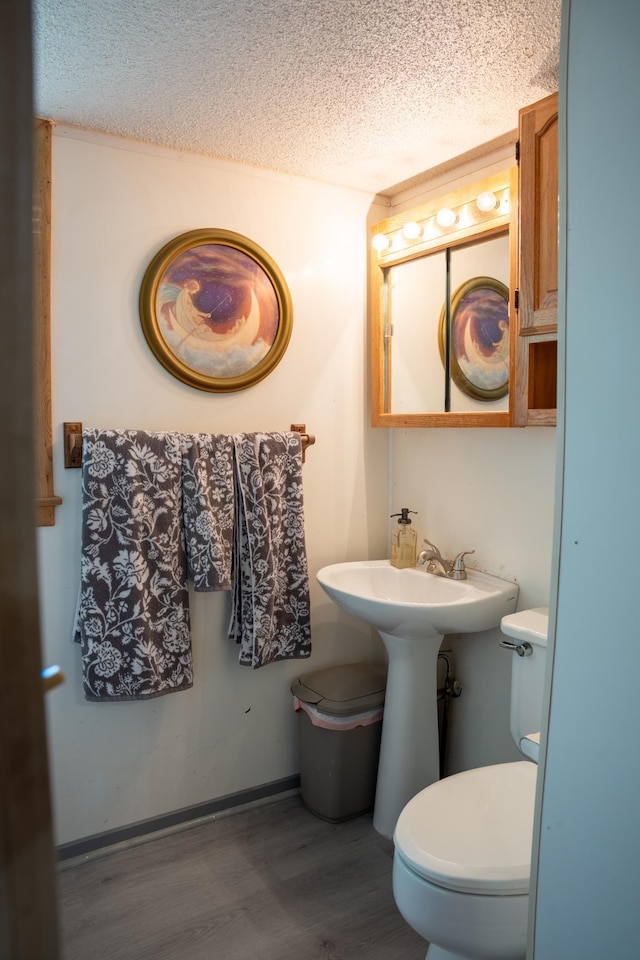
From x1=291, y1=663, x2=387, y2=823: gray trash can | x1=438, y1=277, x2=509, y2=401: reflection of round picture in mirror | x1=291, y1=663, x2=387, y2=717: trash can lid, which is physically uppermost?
x1=438, y1=277, x2=509, y2=401: reflection of round picture in mirror

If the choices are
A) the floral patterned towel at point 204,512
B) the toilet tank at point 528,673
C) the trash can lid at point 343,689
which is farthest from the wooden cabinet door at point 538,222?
the trash can lid at point 343,689

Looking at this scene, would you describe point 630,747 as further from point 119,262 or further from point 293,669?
point 119,262

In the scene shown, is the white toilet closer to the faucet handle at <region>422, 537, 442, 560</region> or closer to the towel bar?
the faucet handle at <region>422, 537, 442, 560</region>

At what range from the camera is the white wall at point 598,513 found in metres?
0.90

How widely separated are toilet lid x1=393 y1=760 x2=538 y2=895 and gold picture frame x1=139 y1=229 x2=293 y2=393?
147 cm

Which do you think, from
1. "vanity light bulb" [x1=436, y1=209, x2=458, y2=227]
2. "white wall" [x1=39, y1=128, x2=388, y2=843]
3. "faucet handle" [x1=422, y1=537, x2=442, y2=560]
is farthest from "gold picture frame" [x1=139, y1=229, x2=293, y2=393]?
"faucet handle" [x1=422, y1=537, x2=442, y2=560]

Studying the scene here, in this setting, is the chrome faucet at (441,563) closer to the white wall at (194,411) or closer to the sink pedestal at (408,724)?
the sink pedestal at (408,724)

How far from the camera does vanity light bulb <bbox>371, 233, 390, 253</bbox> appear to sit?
2.52 m

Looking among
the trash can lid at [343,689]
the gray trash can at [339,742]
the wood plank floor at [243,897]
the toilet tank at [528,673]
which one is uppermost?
the toilet tank at [528,673]

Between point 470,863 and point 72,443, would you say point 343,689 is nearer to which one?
point 470,863

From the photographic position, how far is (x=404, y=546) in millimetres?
2553

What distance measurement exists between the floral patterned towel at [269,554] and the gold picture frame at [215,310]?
0.90ft

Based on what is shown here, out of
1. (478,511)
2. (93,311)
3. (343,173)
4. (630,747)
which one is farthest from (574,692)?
(343,173)

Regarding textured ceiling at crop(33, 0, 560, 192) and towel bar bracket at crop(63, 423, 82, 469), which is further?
towel bar bracket at crop(63, 423, 82, 469)
